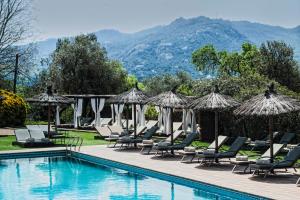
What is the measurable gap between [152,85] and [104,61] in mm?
35473

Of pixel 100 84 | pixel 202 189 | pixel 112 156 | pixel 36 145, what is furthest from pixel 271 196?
pixel 100 84

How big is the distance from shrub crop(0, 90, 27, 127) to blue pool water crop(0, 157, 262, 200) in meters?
12.6

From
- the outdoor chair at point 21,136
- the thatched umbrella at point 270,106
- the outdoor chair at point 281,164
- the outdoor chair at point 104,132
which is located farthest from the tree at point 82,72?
the outdoor chair at point 281,164

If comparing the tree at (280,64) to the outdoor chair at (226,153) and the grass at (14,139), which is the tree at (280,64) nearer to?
the grass at (14,139)

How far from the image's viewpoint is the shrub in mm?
30016

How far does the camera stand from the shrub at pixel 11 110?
30.0 meters

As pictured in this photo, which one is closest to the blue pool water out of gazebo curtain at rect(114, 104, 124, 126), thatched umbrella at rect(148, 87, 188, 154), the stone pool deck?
the stone pool deck

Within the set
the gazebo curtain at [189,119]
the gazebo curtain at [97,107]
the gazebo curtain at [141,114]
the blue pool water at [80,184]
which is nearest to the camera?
the blue pool water at [80,184]

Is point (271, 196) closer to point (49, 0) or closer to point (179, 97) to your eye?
point (179, 97)

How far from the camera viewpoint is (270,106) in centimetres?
1273

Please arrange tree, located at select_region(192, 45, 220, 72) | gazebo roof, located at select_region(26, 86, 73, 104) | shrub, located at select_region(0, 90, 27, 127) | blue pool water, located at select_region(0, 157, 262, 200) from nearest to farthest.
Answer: blue pool water, located at select_region(0, 157, 262, 200) < gazebo roof, located at select_region(26, 86, 73, 104) < shrub, located at select_region(0, 90, 27, 127) < tree, located at select_region(192, 45, 220, 72)

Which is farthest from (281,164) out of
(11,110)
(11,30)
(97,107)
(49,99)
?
(11,30)

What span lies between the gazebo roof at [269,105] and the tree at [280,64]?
27102mm

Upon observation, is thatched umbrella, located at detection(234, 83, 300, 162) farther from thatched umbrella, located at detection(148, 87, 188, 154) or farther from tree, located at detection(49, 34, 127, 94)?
tree, located at detection(49, 34, 127, 94)
